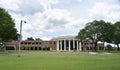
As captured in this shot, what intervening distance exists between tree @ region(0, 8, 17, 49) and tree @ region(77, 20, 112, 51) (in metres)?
30.9

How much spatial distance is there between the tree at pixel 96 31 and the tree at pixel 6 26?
3091 centimetres

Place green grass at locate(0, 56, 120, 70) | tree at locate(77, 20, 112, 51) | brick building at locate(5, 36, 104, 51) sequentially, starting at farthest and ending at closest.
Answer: brick building at locate(5, 36, 104, 51)
tree at locate(77, 20, 112, 51)
green grass at locate(0, 56, 120, 70)

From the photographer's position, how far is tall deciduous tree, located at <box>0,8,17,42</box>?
3004 inches

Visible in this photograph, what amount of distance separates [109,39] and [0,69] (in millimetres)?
88291

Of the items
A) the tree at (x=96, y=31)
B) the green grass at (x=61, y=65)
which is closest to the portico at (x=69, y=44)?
the tree at (x=96, y=31)

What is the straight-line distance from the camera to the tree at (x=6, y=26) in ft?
250

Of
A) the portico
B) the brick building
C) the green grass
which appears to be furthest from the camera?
the brick building

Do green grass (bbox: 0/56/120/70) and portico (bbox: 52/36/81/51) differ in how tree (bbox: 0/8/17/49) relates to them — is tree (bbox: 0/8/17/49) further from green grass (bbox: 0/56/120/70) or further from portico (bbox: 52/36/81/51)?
portico (bbox: 52/36/81/51)

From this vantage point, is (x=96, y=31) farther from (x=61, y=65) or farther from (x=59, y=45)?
(x=61, y=65)

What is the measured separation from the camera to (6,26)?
76.0 meters

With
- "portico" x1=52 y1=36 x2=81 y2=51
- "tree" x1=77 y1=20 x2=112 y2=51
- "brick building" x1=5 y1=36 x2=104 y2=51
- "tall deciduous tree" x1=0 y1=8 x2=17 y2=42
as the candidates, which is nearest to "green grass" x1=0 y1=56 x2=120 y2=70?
"tall deciduous tree" x1=0 y1=8 x2=17 y2=42

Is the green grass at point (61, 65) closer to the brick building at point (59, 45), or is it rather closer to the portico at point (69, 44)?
the brick building at point (59, 45)

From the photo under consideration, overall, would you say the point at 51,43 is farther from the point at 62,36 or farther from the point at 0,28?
the point at 0,28

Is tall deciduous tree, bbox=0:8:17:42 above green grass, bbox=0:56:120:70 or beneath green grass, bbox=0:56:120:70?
above
